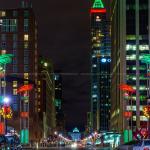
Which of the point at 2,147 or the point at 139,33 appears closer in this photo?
the point at 2,147

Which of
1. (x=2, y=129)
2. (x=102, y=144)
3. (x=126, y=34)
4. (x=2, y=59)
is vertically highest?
(x=126, y=34)

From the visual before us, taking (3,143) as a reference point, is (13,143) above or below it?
below

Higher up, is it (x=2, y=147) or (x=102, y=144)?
(x=2, y=147)

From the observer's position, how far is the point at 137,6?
7771 inches

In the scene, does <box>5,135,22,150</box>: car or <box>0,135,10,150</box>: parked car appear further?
<box>5,135,22,150</box>: car

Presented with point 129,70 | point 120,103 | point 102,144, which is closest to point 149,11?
point 129,70

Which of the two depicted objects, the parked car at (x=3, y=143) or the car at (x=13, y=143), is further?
the car at (x=13, y=143)

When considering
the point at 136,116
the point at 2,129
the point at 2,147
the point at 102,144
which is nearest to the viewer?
the point at 2,147

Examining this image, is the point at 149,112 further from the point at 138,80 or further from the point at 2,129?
the point at 138,80

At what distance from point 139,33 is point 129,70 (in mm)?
13898

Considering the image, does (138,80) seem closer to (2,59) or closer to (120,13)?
(120,13)

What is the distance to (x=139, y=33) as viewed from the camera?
198 m

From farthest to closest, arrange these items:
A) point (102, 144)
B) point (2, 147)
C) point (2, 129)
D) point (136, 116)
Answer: point (136, 116) < point (102, 144) < point (2, 129) < point (2, 147)

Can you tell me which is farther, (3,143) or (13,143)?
(13,143)
